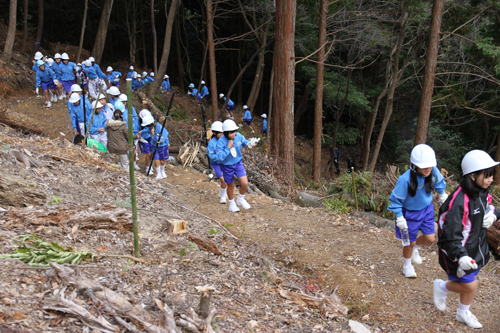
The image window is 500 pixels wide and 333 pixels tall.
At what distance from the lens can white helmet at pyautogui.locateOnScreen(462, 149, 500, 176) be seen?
3.62 m

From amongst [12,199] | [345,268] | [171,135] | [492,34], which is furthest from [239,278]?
[492,34]

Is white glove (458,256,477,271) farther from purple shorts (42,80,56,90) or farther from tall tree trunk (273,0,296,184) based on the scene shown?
purple shorts (42,80,56,90)

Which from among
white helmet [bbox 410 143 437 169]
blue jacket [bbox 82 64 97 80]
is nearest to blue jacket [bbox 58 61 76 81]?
blue jacket [bbox 82 64 97 80]

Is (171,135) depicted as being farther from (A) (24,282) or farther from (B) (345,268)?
(A) (24,282)

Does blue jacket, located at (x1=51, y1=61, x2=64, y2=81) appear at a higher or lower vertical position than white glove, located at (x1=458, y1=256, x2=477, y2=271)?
higher

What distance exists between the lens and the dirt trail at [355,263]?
4.47 metres

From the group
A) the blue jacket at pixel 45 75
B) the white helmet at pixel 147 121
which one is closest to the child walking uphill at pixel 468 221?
the white helmet at pixel 147 121

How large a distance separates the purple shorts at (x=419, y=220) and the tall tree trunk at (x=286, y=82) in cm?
646

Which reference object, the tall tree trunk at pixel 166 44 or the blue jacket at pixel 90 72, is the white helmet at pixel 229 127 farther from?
the tall tree trunk at pixel 166 44

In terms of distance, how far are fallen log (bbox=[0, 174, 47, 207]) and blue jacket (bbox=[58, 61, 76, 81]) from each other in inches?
446

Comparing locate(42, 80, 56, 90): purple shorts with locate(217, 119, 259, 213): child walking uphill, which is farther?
locate(42, 80, 56, 90): purple shorts

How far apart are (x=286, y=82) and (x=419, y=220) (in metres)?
7.30

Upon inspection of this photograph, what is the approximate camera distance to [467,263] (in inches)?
140

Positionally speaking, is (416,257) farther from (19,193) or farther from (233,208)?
(19,193)
